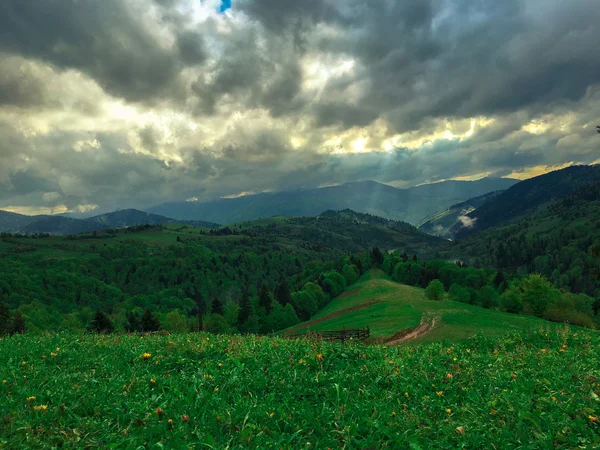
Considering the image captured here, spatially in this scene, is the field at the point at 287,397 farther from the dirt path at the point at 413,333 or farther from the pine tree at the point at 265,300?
the pine tree at the point at 265,300

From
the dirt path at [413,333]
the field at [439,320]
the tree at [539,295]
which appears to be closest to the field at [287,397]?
the field at [439,320]

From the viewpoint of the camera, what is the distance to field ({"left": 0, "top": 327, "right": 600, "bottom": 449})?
6820 millimetres

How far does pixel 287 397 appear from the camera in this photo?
9.02 m

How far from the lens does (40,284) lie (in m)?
196

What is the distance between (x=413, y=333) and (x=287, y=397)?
43911mm

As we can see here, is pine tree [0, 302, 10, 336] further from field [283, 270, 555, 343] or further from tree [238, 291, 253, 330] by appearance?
tree [238, 291, 253, 330]

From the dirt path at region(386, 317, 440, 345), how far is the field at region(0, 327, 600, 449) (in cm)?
3293

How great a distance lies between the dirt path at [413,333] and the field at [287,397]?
32929 mm

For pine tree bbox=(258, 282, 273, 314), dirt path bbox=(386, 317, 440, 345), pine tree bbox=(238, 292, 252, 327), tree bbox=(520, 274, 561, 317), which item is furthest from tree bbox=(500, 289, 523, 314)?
pine tree bbox=(238, 292, 252, 327)

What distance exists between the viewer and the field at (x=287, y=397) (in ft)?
22.4

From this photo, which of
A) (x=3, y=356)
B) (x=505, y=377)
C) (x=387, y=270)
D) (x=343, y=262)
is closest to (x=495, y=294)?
(x=387, y=270)

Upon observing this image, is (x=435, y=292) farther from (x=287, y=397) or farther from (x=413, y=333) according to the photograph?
(x=287, y=397)

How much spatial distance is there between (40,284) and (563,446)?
249m

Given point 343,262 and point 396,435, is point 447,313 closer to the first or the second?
point 396,435
